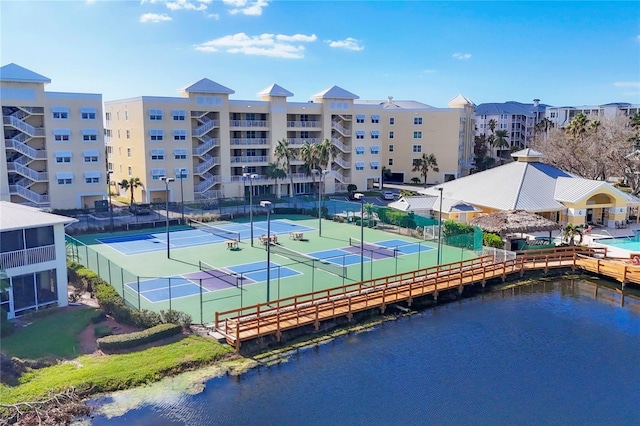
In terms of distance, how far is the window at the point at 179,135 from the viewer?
196 feet

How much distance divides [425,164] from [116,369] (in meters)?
65.3

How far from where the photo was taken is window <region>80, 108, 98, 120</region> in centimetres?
5341

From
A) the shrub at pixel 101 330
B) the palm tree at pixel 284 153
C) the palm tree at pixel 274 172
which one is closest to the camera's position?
the shrub at pixel 101 330

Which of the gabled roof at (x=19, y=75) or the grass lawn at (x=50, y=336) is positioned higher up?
the gabled roof at (x=19, y=75)

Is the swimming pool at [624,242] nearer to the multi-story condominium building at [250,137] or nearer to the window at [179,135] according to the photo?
the multi-story condominium building at [250,137]

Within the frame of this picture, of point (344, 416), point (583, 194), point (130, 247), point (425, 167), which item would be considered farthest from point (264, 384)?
point (425, 167)

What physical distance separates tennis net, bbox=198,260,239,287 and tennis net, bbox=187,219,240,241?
28.6 feet

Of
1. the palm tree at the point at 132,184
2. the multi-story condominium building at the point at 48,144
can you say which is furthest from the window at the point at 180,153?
the multi-story condominium building at the point at 48,144

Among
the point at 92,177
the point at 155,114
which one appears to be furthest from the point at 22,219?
the point at 155,114

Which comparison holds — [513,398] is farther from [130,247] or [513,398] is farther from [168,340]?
[130,247]

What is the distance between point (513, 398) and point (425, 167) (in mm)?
62581

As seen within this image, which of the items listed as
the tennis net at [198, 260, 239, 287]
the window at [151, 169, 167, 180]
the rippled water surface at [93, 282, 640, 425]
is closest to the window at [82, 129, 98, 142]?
the window at [151, 169, 167, 180]

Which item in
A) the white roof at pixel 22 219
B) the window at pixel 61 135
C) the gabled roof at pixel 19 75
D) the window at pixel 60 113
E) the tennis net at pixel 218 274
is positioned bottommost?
the tennis net at pixel 218 274

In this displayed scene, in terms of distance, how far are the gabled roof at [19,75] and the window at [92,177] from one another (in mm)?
9287
